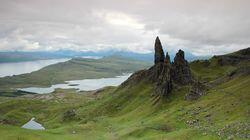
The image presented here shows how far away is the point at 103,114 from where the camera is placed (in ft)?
486

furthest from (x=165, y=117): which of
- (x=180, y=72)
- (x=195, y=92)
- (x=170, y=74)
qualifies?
(x=180, y=72)

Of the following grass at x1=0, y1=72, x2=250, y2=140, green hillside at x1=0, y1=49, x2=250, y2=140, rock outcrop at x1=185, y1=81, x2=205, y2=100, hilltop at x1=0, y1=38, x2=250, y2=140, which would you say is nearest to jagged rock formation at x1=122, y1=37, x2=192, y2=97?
hilltop at x1=0, y1=38, x2=250, y2=140

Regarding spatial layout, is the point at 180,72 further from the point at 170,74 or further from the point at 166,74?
the point at 166,74

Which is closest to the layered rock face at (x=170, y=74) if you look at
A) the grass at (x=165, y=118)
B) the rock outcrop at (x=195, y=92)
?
the grass at (x=165, y=118)

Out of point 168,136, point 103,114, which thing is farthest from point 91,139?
point 103,114

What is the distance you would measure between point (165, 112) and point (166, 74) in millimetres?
30709

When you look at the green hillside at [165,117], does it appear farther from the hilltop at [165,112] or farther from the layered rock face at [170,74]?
the layered rock face at [170,74]

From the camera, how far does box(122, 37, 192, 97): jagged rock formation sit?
439ft

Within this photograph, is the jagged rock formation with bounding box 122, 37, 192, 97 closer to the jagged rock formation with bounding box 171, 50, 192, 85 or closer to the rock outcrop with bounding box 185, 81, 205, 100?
the jagged rock formation with bounding box 171, 50, 192, 85

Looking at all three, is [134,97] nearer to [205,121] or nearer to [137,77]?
[137,77]

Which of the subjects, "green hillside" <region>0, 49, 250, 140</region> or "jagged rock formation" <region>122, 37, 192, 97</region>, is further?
"jagged rock formation" <region>122, 37, 192, 97</region>

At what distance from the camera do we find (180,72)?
5664 inches

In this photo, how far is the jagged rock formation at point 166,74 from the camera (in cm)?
13388

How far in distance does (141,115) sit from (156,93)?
21.1 m
